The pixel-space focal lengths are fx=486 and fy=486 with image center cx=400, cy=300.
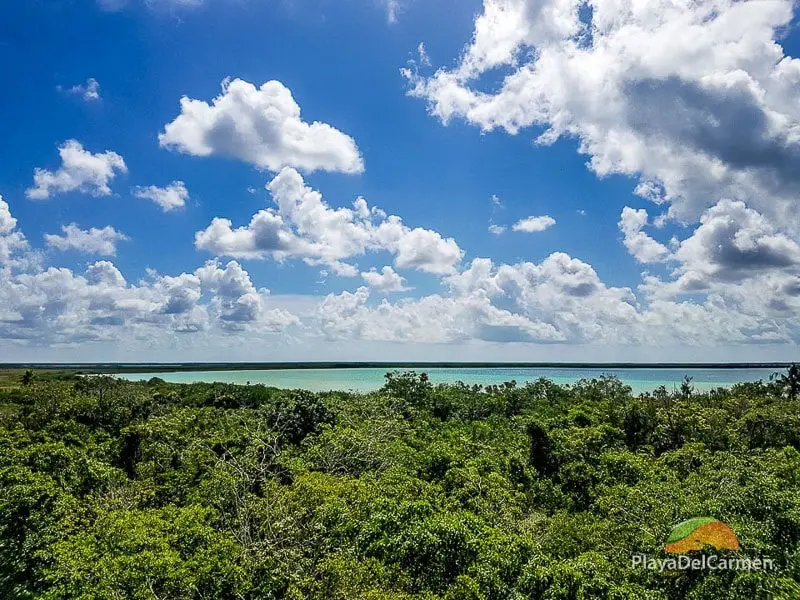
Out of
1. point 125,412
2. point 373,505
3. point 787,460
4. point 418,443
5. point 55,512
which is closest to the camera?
point 373,505

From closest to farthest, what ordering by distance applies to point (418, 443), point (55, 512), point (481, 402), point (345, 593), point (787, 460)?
point (345, 593) → point (55, 512) → point (787, 460) → point (418, 443) → point (481, 402)

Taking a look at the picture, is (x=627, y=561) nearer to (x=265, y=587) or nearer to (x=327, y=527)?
(x=327, y=527)

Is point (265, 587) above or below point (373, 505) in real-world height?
below

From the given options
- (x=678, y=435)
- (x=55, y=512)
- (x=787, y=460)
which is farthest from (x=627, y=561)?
Result: (x=678, y=435)

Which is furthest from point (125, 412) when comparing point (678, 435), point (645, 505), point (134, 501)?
point (678, 435)

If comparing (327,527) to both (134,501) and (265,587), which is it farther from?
(134,501)

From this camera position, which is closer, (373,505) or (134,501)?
(373,505)
